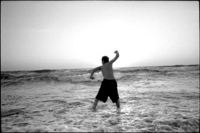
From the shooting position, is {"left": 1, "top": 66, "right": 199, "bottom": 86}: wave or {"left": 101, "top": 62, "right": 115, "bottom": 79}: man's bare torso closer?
{"left": 101, "top": 62, "right": 115, "bottom": 79}: man's bare torso

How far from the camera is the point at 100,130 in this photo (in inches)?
136

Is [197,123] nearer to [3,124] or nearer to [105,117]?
[105,117]

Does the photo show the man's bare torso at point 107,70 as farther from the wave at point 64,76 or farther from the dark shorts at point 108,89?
the wave at point 64,76

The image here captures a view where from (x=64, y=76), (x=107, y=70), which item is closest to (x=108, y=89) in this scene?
(x=107, y=70)

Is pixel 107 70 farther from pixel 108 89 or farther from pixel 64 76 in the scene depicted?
pixel 64 76

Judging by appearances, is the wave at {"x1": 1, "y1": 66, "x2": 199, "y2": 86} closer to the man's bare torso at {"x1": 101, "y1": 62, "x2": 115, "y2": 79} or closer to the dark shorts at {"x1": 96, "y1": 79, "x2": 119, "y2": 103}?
the dark shorts at {"x1": 96, "y1": 79, "x2": 119, "y2": 103}

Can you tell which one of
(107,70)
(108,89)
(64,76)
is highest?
(107,70)

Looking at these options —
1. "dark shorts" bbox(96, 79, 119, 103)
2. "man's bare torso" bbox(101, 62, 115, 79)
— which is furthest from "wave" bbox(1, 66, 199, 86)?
"man's bare torso" bbox(101, 62, 115, 79)

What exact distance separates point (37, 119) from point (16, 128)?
78 centimetres

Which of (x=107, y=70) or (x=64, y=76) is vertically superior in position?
(x=107, y=70)

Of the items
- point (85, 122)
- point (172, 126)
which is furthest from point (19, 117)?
point (172, 126)

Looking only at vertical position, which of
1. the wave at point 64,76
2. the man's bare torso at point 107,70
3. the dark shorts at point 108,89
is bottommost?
the wave at point 64,76

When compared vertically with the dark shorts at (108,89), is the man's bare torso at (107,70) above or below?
above

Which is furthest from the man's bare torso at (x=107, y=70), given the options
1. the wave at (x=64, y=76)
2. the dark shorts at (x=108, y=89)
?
the wave at (x=64, y=76)
